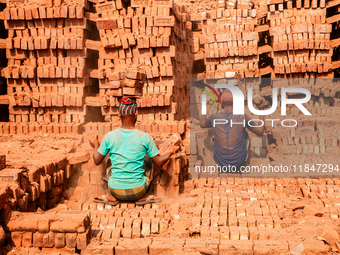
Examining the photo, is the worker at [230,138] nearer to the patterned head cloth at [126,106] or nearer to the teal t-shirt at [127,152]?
the teal t-shirt at [127,152]

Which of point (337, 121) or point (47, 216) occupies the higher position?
point (337, 121)

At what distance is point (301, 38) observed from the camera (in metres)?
10.9

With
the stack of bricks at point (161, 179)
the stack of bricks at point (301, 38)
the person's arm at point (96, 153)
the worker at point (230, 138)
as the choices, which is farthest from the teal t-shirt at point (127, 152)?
the stack of bricks at point (301, 38)

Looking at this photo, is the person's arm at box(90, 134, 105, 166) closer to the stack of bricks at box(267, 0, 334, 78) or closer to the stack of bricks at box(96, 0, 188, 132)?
the stack of bricks at box(96, 0, 188, 132)

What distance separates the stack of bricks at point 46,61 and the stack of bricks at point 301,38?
5520 millimetres

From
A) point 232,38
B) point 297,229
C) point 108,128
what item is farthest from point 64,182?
point 232,38

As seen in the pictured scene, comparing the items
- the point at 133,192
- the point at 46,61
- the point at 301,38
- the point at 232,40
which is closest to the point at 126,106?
the point at 133,192

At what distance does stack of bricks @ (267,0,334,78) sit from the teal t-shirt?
6.78 m

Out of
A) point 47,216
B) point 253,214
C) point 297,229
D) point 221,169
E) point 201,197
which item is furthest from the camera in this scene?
point 221,169

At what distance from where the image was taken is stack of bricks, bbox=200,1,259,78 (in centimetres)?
1138

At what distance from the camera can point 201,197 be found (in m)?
5.93

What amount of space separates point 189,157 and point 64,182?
2.88 m

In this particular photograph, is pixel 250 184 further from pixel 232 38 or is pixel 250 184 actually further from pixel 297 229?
pixel 232 38

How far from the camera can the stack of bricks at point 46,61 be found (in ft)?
29.9
